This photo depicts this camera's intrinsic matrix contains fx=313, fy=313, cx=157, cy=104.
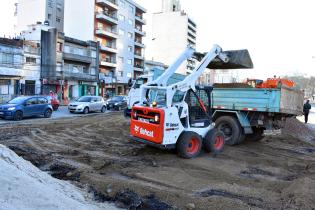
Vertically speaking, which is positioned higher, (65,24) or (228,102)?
(65,24)

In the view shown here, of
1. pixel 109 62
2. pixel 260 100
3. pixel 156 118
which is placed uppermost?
pixel 109 62

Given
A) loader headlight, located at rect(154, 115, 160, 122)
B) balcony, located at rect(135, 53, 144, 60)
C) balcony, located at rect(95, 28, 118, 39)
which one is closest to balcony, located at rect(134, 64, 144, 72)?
balcony, located at rect(135, 53, 144, 60)

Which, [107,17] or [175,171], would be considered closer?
[175,171]

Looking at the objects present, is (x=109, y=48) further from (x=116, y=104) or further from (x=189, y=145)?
(x=189, y=145)

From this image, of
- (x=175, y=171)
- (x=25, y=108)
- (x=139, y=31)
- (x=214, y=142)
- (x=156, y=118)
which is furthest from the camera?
(x=139, y=31)

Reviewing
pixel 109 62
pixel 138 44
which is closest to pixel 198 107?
pixel 109 62

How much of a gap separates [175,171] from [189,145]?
1.61 metres

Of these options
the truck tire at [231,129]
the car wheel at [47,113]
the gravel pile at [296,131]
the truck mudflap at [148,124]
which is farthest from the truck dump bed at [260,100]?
the car wheel at [47,113]

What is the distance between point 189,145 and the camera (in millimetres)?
9281

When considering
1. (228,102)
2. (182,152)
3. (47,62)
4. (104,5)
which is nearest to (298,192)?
(182,152)

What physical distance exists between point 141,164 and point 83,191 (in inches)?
99.5

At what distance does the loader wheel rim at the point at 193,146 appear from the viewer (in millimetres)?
9281

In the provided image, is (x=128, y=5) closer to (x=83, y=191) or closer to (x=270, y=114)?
(x=270, y=114)

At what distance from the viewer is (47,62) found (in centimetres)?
4200
